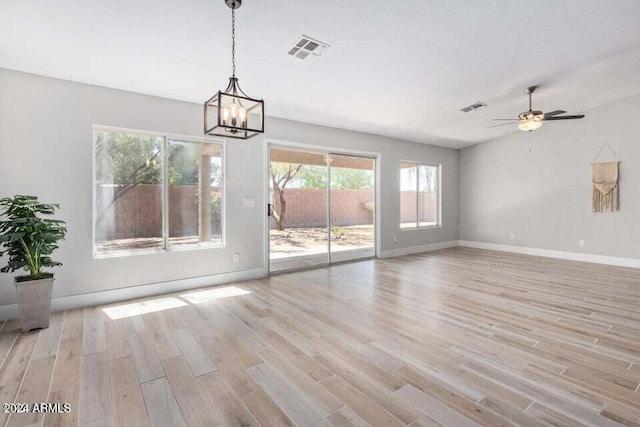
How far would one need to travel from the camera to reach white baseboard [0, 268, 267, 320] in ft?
11.8

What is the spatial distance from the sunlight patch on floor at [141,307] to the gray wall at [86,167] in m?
0.36

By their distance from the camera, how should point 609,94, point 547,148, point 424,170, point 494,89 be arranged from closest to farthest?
point 494,89 → point 609,94 → point 547,148 → point 424,170

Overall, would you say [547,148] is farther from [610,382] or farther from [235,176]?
[235,176]

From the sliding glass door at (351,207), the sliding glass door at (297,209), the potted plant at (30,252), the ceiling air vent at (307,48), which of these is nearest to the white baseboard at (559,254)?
the sliding glass door at (351,207)

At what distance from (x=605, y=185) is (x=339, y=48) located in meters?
6.19

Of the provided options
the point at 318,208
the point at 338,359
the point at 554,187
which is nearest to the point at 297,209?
the point at 318,208

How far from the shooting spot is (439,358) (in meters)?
2.50


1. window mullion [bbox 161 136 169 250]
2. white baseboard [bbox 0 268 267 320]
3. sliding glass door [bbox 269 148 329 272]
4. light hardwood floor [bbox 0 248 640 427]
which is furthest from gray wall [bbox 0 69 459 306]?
light hardwood floor [bbox 0 248 640 427]

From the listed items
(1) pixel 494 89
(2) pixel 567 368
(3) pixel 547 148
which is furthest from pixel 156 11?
(3) pixel 547 148

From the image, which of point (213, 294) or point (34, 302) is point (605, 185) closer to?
point (213, 294)

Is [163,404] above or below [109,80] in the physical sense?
below

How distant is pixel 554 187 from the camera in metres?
6.93

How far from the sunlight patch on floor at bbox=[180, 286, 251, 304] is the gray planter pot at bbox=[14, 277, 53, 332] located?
4.55ft

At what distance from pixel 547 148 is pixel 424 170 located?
8.76 ft
